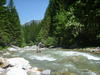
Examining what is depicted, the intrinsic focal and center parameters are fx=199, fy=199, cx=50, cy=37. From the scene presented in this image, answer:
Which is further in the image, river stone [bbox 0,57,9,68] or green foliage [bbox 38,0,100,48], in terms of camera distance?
green foliage [bbox 38,0,100,48]

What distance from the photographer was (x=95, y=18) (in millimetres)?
25625

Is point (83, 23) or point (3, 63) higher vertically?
point (83, 23)

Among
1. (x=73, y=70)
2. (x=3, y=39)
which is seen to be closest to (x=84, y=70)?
(x=73, y=70)

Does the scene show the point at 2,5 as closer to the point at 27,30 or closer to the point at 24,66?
the point at 24,66

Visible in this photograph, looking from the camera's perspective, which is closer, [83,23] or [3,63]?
[3,63]

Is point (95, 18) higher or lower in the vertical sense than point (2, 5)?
lower

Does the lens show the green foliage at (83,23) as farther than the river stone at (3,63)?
Yes

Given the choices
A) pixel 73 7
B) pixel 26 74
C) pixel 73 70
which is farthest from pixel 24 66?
pixel 73 7

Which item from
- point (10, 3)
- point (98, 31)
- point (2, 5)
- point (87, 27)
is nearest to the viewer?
point (98, 31)

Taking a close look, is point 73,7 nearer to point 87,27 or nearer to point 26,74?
point 87,27

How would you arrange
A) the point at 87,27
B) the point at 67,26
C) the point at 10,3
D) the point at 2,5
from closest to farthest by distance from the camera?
the point at 87,27 → the point at 67,26 → the point at 2,5 → the point at 10,3

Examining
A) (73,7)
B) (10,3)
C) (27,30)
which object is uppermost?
(10,3)

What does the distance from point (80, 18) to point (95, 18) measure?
320cm

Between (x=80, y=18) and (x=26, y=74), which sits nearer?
(x=26, y=74)
